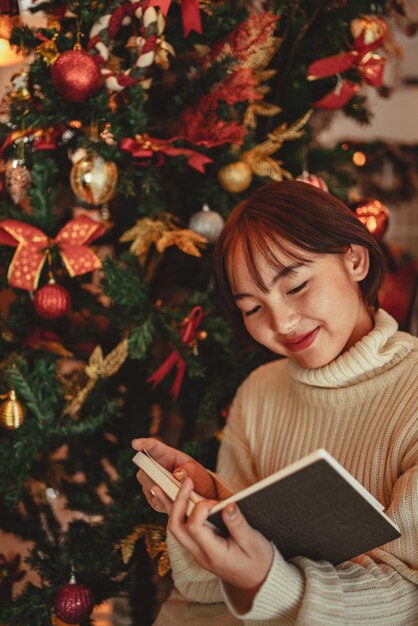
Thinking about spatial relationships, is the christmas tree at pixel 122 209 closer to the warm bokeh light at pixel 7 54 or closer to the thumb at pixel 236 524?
the warm bokeh light at pixel 7 54

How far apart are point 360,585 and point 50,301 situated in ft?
2.11

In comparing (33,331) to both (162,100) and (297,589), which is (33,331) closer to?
(162,100)

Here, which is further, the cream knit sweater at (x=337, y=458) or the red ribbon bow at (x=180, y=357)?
the red ribbon bow at (x=180, y=357)

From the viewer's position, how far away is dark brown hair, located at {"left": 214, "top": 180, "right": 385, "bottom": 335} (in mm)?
970

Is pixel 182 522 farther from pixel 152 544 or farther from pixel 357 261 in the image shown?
pixel 357 261

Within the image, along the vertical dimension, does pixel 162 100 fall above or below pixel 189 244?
above

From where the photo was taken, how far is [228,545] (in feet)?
2.46

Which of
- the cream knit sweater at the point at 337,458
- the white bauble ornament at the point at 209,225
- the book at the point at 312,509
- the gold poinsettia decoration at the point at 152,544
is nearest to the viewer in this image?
the book at the point at 312,509

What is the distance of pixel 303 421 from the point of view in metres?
1.10

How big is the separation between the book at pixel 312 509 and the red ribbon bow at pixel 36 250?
0.41m

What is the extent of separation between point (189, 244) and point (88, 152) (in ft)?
0.75

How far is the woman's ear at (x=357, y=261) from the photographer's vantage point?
1.03 metres

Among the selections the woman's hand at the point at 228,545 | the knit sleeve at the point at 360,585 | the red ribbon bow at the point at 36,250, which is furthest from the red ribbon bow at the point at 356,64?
the woman's hand at the point at 228,545

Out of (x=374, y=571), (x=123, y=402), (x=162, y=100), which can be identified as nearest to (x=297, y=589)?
(x=374, y=571)
